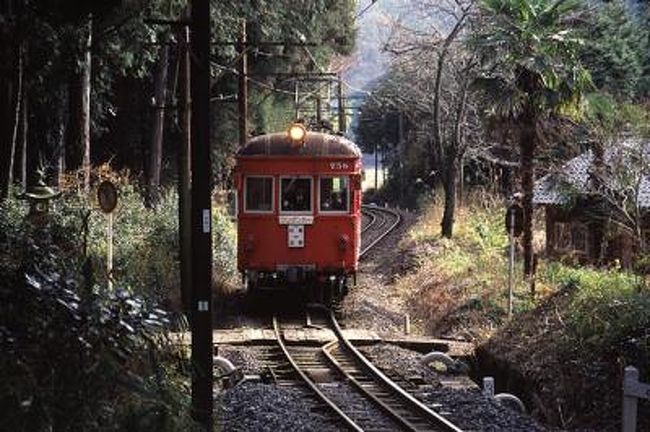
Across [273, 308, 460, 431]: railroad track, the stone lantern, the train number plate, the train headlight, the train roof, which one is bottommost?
[273, 308, 460, 431]: railroad track

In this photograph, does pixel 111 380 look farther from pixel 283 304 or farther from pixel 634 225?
pixel 634 225

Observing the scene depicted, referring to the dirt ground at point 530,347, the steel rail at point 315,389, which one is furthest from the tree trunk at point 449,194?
the steel rail at point 315,389

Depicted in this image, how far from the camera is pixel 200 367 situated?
26.7ft

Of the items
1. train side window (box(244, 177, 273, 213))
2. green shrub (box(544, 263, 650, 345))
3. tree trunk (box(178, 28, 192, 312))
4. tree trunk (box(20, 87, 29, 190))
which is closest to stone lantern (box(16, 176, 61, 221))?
tree trunk (box(178, 28, 192, 312))

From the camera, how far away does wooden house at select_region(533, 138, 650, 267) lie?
21.8 meters

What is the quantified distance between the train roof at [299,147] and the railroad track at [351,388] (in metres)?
3.05

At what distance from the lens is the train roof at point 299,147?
1742 centimetres

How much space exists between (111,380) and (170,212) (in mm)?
15659

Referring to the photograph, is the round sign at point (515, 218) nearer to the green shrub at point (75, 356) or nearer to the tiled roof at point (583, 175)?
the tiled roof at point (583, 175)

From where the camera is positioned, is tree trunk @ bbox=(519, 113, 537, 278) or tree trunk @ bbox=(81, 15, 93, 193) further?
tree trunk @ bbox=(519, 113, 537, 278)

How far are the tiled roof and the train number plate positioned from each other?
7.96 meters

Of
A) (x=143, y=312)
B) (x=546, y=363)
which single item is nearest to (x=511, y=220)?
(x=546, y=363)

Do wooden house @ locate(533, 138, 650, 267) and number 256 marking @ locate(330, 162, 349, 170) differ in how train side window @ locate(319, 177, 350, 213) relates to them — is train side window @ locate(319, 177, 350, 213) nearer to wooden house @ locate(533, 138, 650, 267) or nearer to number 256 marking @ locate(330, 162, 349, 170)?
number 256 marking @ locate(330, 162, 349, 170)

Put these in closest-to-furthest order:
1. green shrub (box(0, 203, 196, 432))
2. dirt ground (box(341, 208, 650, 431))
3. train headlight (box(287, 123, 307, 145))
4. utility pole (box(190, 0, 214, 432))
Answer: green shrub (box(0, 203, 196, 432)), utility pole (box(190, 0, 214, 432)), dirt ground (box(341, 208, 650, 431)), train headlight (box(287, 123, 307, 145))
